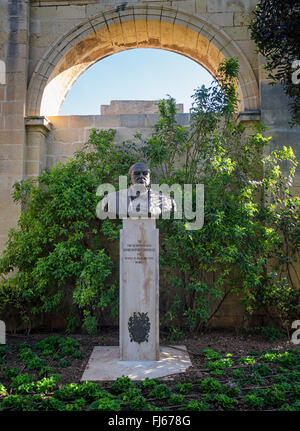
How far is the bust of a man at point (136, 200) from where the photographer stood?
13.5 ft

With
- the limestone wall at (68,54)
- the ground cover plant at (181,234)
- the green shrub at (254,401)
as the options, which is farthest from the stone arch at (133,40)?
the green shrub at (254,401)

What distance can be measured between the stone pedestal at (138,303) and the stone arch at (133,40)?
11.6ft

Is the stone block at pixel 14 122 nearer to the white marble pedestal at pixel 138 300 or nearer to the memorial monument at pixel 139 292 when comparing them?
the memorial monument at pixel 139 292

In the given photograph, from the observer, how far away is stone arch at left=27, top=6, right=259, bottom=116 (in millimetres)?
6309

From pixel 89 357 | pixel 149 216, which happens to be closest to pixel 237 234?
pixel 149 216

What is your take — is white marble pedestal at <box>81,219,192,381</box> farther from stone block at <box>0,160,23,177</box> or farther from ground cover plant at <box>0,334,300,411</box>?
stone block at <box>0,160,23,177</box>

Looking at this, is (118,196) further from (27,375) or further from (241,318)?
(241,318)

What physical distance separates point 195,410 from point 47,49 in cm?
603

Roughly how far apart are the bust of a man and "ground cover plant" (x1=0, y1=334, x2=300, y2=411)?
1701 millimetres

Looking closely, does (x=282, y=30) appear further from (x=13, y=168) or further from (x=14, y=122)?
(x=13, y=168)

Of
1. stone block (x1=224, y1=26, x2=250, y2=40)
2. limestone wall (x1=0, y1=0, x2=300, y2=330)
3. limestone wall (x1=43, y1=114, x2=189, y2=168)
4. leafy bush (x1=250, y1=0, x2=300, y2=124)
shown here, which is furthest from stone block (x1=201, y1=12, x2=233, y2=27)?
limestone wall (x1=43, y1=114, x2=189, y2=168)

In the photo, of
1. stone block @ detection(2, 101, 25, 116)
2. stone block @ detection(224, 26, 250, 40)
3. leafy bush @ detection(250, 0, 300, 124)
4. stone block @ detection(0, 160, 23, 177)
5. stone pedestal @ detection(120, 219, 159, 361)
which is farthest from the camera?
stone block @ detection(224, 26, 250, 40)

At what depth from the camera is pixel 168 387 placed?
3338 mm

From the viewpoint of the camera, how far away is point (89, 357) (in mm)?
4359
